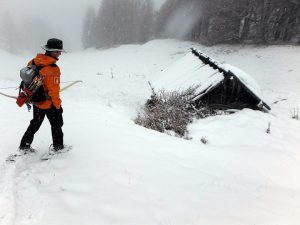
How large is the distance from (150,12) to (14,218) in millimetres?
65511

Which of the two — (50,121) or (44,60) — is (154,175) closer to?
(50,121)

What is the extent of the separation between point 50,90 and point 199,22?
4148 centimetres

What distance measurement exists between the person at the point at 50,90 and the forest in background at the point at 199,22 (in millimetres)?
28774

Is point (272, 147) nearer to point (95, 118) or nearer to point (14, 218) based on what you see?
point (95, 118)

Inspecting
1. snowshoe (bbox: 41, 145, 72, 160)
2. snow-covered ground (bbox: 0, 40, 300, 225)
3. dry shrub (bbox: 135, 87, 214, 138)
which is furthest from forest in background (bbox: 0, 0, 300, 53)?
snowshoe (bbox: 41, 145, 72, 160)

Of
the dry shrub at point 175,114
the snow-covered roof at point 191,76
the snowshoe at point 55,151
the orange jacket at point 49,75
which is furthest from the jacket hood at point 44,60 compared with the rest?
the snow-covered roof at point 191,76

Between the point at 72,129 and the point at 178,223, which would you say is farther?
the point at 72,129

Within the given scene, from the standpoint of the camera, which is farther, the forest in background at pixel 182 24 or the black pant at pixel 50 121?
the forest in background at pixel 182 24

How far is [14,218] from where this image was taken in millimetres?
3629

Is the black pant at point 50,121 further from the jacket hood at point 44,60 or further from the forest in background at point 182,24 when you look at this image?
the forest in background at point 182,24

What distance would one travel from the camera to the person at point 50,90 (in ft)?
16.7

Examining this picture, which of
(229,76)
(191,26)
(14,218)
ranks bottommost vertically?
(14,218)

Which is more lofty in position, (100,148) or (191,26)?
(191,26)

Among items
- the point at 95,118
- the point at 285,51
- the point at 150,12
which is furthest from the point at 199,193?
the point at 150,12
